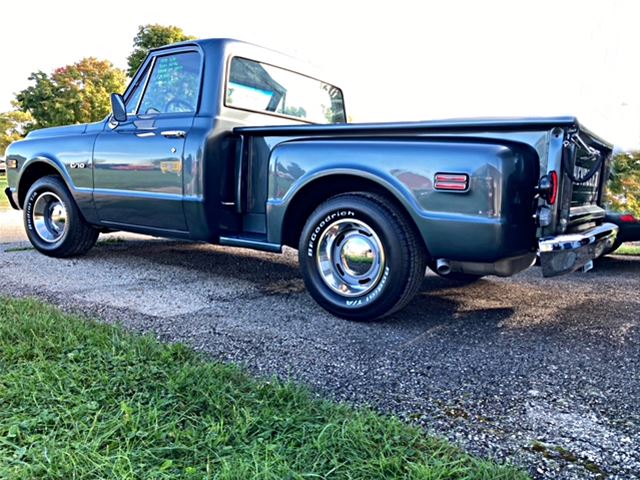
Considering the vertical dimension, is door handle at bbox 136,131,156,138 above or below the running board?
above

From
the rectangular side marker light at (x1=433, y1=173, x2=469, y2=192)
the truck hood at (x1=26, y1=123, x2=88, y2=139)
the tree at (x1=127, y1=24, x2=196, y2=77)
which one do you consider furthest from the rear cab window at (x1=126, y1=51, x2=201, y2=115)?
the tree at (x1=127, y1=24, x2=196, y2=77)

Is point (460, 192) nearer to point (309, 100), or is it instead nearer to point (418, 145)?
point (418, 145)

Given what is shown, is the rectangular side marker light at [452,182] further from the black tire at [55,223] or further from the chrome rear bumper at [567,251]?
the black tire at [55,223]

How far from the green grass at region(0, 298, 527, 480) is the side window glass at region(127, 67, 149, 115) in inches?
113

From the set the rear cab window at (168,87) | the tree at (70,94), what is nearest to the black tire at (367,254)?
the rear cab window at (168,87)

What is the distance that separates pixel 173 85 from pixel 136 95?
1.54 ft

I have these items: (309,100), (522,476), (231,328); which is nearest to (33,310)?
(231,328)

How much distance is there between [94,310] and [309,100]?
2.96 meters

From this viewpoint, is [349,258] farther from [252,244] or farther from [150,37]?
[150,37]

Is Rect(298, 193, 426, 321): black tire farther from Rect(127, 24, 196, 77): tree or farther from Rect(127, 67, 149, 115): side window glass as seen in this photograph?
Rect(127, 24, 196, 77): tree

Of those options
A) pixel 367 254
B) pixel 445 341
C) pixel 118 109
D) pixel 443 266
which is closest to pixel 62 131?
pixel 118 109

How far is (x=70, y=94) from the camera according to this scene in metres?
29.2

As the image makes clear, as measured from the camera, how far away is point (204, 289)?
14.1ft

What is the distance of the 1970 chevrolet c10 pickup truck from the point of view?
302cm
